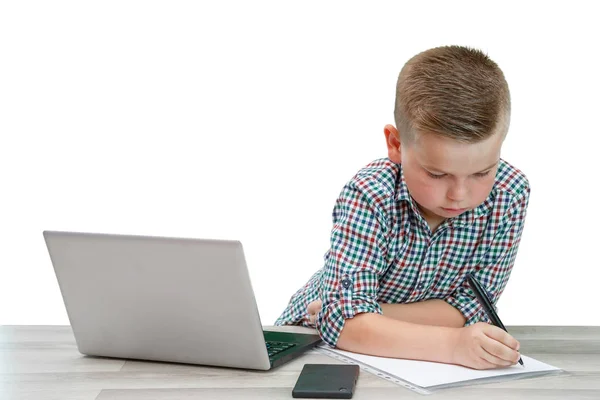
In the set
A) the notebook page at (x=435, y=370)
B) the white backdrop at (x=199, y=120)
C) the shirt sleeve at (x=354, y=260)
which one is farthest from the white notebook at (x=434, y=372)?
the white backdrop at (x=199, y=120)

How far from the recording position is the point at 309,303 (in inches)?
67.8

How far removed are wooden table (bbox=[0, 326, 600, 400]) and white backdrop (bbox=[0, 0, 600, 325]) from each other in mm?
1669

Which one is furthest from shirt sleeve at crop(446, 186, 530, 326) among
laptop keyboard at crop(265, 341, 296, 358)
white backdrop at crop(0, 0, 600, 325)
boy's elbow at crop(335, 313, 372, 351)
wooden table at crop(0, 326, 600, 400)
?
white backdrop at crop(0, 0, 600, 325)

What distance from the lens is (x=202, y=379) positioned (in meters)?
1.25

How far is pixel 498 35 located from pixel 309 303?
167cm

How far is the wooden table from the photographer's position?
3.85ft

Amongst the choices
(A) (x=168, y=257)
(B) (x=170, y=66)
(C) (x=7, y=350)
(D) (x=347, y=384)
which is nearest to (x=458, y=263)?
(D) (x=347, y=384)

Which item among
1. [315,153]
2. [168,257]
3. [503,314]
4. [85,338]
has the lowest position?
[503,314]

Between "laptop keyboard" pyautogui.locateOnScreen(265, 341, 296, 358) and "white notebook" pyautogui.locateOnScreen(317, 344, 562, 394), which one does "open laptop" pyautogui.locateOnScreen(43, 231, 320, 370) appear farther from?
"white notebook" pyautogui.locateOnScreen(317, 344, 562, 394)

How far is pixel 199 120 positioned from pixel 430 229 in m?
1.71

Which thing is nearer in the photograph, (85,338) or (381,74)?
(85,338)

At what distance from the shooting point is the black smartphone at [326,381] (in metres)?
1.15

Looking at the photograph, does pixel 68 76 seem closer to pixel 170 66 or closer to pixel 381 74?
pixel 170 66

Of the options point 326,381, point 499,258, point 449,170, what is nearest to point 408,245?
point 499,258
